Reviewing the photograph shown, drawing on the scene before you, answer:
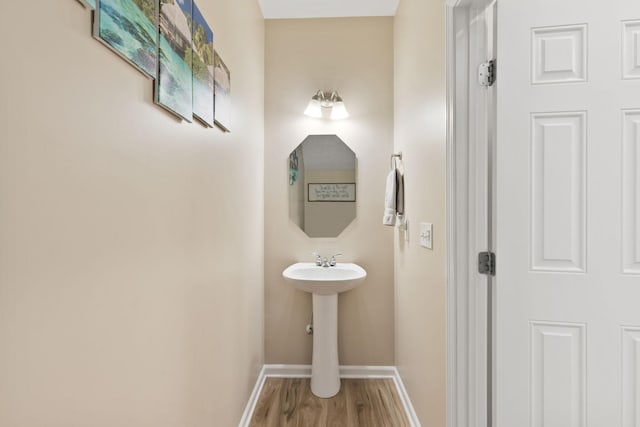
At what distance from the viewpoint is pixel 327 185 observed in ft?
8.68

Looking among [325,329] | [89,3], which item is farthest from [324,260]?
[89,3]

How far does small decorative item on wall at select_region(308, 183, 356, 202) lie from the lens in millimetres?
2629

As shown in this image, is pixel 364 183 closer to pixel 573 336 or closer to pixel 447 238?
pixel 447 238

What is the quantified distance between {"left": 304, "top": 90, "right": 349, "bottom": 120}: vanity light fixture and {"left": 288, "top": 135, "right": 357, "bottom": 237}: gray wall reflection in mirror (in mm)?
163

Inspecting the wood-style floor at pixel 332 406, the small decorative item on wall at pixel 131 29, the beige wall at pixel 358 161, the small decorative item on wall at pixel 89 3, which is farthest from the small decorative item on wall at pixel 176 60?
the wood-style floor at pixel 332 406

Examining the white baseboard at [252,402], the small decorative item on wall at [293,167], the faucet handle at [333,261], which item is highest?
the small decorative item on wall at [293,167]

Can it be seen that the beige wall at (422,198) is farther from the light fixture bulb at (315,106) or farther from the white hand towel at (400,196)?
the light fixture bulb at (315,106)

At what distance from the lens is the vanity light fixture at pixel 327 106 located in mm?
2531

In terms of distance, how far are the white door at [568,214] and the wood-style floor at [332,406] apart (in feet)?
3.35

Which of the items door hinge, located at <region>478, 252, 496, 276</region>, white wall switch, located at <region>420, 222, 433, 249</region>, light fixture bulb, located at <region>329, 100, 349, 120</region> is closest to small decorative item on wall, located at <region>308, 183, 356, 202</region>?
light fixture bulb, located at <region>329, 100, 349, 120</region>

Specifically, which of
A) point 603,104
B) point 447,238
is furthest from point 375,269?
point 603,104

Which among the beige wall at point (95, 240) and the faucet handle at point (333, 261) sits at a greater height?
the beige wall at point (95, 240)

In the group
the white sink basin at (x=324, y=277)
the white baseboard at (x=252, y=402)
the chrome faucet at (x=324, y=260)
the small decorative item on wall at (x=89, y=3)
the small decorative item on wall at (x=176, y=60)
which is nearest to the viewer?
the small decorative item on wall at (x=89, y=3)

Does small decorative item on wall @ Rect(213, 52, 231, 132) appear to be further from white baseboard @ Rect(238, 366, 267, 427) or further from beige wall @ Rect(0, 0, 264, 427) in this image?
white baseboard @ Rect(238, 366, 267, 427)
